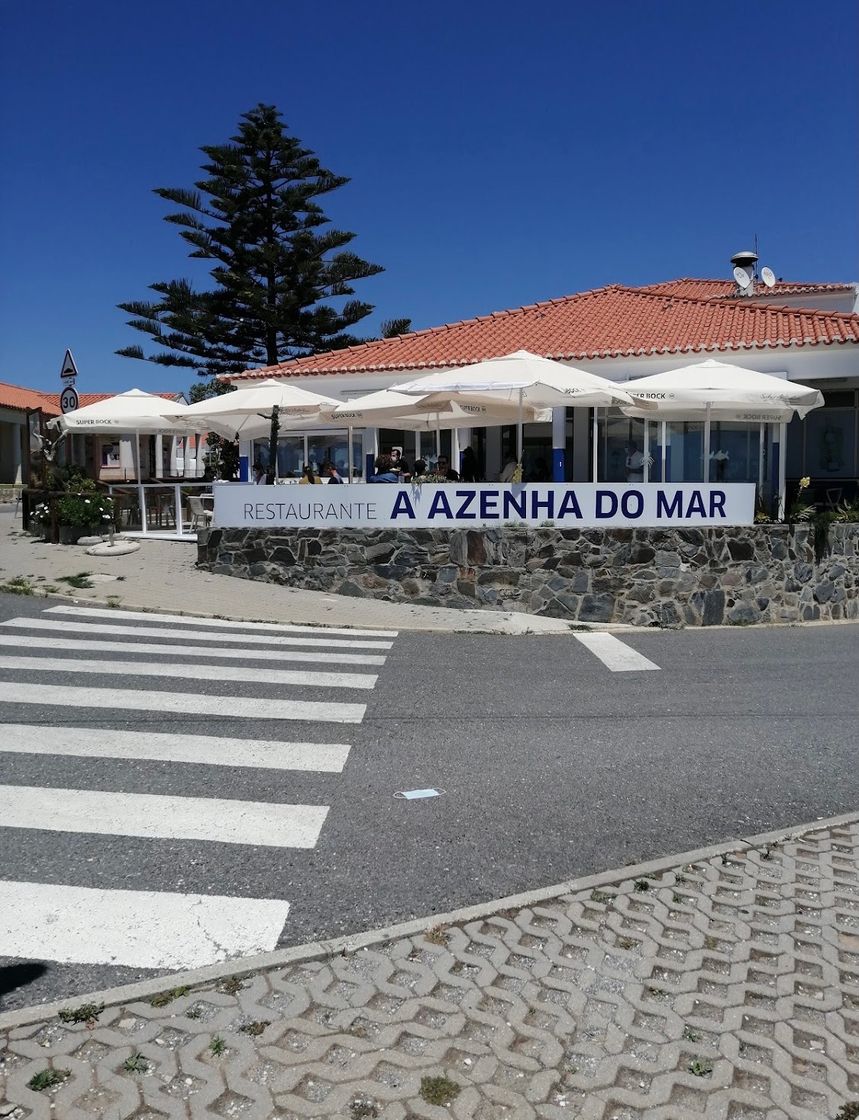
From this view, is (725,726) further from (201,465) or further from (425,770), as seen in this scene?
(201,465)

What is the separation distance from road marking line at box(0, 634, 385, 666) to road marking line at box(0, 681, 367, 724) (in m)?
1.64

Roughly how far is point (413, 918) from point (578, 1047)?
3.49 ft

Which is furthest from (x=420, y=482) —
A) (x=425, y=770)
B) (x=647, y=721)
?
(x=425, y=770)

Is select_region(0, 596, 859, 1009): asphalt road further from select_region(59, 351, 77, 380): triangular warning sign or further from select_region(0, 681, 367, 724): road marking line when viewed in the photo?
select_region(59, 351, 77, 380): triangular warning sign

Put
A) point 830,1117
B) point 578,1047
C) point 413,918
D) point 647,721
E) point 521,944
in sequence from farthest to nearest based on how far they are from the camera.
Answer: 1. point 647,721
2. point 413,918
3. point 521,944
4. point 578,1047
5. point 830,1117

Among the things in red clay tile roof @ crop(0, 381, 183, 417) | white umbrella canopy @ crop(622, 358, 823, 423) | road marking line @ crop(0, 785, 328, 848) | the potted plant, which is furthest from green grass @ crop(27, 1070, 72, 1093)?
red clay tile roof @ crop(0, 381, 183, 417)

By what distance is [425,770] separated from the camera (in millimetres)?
6086

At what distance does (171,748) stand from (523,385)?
8703 mm

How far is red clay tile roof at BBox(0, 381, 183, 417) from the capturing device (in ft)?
150

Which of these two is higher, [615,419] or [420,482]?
[615,419]

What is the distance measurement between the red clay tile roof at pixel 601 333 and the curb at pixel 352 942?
1576 centimetres

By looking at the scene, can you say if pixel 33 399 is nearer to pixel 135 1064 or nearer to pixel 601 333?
pixel 601 333

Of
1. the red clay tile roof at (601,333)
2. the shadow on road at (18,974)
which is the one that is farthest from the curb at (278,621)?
the red clay tile roof at (601,333)

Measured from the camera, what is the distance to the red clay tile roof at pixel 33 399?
150 ft
